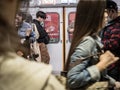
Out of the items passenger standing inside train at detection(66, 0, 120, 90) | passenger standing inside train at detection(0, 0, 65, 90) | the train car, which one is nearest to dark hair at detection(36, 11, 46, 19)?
the train car

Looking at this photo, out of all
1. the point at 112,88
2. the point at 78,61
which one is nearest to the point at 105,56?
the point at 78,61

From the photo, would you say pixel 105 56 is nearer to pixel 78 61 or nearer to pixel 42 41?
pixel 78 61

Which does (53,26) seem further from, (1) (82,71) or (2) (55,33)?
(1) (82,71)

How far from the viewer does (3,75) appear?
0.96m

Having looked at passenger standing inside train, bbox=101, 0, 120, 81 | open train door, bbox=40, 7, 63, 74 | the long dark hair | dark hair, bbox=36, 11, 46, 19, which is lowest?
open train door, bbox=40, 7, 63, 74

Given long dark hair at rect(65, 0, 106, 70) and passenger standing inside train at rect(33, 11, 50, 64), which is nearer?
long dark hair at rect(65, 0, 106, 70)

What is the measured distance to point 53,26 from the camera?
9133 mm

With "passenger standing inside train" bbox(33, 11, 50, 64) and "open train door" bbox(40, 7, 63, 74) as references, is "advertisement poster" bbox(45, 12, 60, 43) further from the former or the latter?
"passenger standing inside train" bbox(33, 11, 50, 64)

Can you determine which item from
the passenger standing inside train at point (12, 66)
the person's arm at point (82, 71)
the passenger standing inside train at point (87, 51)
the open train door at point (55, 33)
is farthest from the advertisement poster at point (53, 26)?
the passenger standing inside train at point (12, 66)

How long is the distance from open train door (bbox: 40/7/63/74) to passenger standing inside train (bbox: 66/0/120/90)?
647 centimetres

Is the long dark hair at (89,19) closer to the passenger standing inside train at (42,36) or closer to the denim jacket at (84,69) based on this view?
the denim jacket at (84,69)

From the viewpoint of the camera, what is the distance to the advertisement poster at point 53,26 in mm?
9109

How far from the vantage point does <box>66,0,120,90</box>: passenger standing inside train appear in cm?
245

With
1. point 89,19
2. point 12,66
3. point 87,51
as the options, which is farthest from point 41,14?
point 12,66
